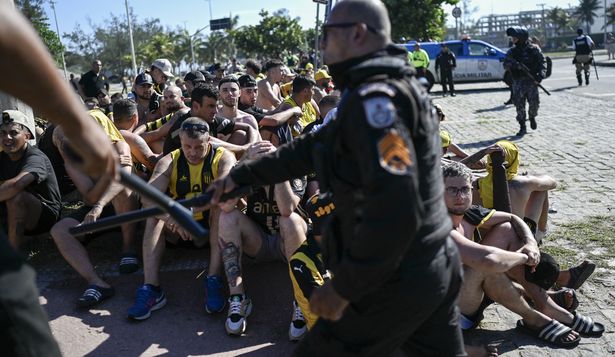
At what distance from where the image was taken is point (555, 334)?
12.0ft

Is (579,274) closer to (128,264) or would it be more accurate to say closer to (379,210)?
(379,210)

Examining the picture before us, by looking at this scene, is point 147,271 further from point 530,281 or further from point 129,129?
point 530,281

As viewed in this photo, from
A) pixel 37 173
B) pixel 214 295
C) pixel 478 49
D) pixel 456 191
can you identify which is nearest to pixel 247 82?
pixel 37 173

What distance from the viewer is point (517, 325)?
3.89 meters

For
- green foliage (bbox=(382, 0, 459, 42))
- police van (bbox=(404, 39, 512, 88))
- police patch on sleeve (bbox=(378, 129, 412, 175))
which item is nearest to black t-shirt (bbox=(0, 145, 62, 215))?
police patch on sleeve (bbox=(378, 129, 412, 175))

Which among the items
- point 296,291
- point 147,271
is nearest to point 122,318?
point 147,271

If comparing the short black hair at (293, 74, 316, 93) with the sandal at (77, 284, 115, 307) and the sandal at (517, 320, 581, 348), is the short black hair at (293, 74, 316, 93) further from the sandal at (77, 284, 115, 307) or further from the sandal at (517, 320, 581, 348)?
the sandal at (517, 320, 581, 348)

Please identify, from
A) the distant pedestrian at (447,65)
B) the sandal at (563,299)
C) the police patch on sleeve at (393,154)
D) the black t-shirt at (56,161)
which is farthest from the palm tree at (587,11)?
the police patch on sleeve at (393,154)

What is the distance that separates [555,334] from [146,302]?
2785mm

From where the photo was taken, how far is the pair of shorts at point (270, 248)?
4680 mm

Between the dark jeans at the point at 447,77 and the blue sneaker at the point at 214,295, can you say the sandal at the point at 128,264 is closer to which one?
the blue sneaker at the point at 214,295

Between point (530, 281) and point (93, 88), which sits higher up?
point (93, 88)

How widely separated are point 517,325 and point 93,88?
38.1 feet

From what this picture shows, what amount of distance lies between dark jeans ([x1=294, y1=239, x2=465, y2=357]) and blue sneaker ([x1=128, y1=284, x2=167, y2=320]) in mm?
2254
